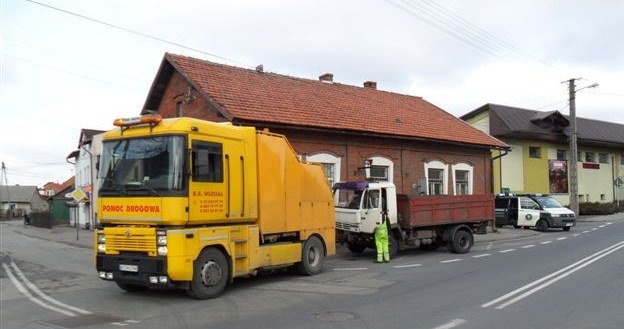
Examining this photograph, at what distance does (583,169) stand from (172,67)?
37.7 m

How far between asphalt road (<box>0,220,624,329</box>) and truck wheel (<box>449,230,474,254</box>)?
228 cm

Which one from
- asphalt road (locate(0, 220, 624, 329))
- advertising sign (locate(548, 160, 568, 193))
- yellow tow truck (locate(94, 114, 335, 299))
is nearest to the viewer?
asphalt road (locate(0, 220, 624, 329))

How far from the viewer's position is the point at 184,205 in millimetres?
10023

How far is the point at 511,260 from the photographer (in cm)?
1576

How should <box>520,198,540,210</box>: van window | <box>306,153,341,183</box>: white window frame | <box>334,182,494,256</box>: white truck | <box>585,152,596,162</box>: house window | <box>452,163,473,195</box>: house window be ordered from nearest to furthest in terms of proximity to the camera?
<box>334,182,494,256</box>: white truck
<box>306,153,341,183</box>: white window frame
<box>452,163,473,195</box>: house window
<box>520,198,540,210</box>: van window
<box>585,152,596,162</box>: house window

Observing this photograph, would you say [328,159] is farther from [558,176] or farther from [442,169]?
[558,176]

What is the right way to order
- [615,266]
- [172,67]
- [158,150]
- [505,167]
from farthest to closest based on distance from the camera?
[505,167]
[172,67]
[615,266]
[158,150]

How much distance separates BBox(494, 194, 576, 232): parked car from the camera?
28.3 m

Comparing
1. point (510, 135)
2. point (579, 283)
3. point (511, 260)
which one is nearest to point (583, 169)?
point (510, 135)

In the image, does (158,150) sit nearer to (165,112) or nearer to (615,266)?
(615,266)

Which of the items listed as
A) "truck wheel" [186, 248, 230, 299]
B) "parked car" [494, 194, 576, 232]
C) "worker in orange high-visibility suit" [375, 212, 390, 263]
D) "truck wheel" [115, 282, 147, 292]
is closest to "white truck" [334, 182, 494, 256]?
"worker in orange high-visibility suit" [375, 212, 390, 263]

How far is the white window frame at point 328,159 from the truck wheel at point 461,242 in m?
5.03

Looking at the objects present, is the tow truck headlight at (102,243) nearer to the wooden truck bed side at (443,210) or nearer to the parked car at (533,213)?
the wooden truck bed side at (443,210)

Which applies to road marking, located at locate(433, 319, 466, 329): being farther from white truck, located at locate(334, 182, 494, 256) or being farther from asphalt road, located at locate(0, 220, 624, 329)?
white truck, located at locate(334, 182, 494, 256)
